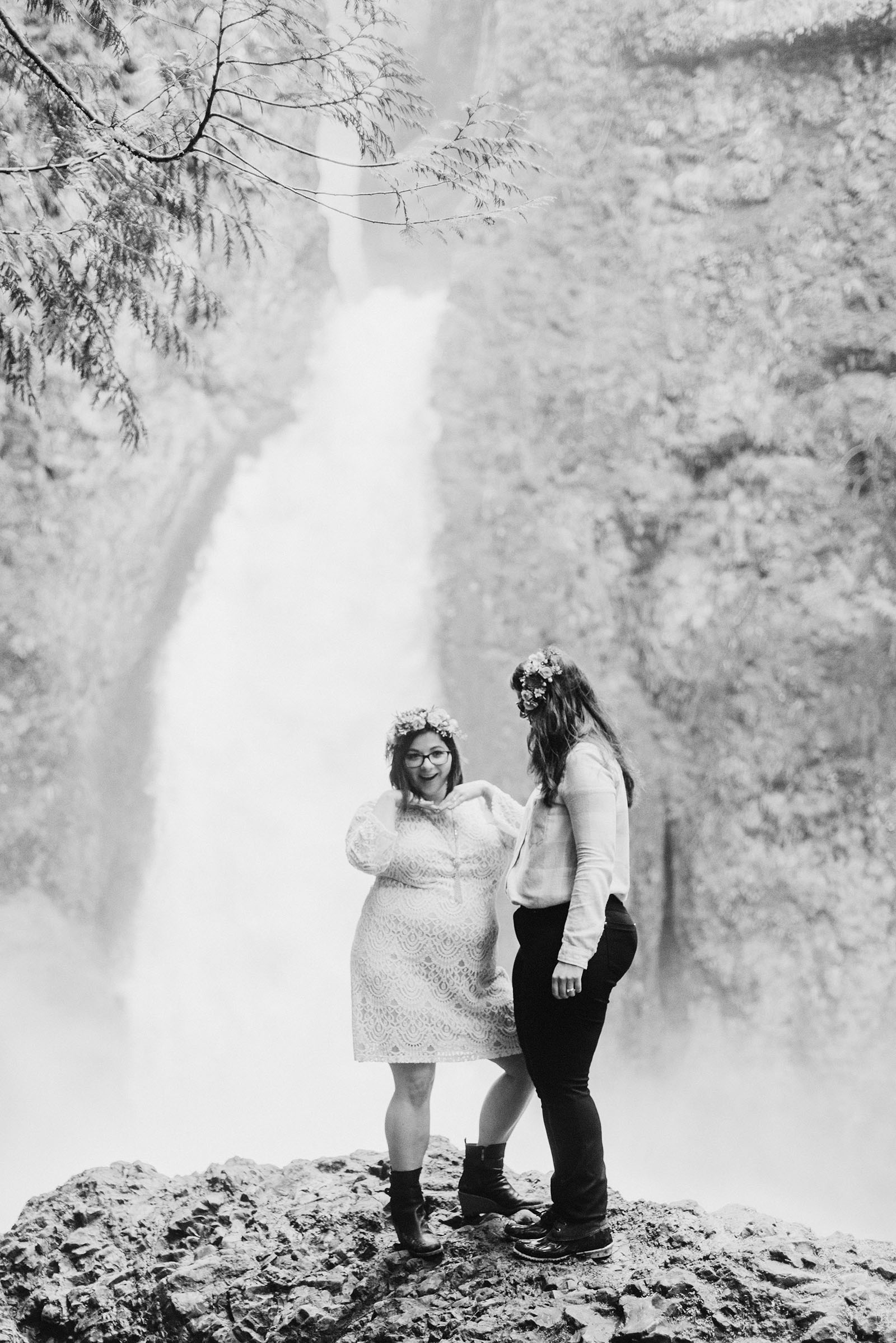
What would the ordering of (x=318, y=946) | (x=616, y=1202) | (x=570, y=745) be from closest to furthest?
(x=570, y=745)
(x=616, y=1202)
(x=318, y=946)

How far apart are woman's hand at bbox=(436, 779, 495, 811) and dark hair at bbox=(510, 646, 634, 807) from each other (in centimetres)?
28

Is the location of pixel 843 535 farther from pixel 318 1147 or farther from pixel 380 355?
pixel 318 1147

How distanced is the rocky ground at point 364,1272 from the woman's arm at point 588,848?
795 millimetres

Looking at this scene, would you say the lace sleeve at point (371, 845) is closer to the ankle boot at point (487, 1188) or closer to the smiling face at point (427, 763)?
the smiling face at point (427, 763)

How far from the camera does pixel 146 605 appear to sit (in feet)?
29.5

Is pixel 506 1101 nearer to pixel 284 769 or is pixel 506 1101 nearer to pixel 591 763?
pixel 591 763

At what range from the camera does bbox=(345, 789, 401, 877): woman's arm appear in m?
2.96

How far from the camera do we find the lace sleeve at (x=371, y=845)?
9.71 feet

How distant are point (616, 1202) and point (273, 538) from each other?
6916mm

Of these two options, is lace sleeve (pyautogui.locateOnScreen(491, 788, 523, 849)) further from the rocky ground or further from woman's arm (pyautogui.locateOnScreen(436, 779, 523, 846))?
the rocky ground

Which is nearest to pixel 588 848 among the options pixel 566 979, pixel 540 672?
pixel 566 979

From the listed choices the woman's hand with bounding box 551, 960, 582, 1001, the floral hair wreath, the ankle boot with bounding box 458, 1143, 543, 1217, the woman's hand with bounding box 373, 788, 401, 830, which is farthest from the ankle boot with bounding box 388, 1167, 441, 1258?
the floral hair wreath

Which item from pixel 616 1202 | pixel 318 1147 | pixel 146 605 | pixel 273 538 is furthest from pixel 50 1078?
pixel 616 1202

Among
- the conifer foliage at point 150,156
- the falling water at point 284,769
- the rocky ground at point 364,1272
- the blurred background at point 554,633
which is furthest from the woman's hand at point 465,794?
the falling water at point 284,769
